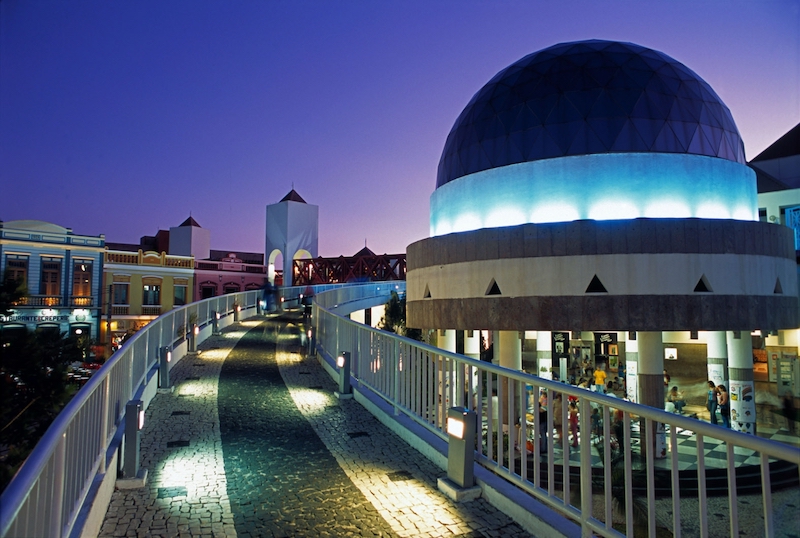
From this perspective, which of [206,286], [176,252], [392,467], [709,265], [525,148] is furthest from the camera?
[176,252]

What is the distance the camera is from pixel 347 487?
19.1ft

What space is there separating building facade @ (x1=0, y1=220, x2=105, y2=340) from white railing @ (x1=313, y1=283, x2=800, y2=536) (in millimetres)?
32479

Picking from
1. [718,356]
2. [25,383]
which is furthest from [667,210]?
[25,383]

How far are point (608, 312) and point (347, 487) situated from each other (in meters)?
12.9

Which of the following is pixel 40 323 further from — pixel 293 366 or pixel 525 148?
pixel 525 148

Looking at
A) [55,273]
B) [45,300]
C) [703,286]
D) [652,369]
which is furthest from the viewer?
[55,273]

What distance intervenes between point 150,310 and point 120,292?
286 cm

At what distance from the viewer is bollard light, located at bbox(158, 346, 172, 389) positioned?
1092 centimetres

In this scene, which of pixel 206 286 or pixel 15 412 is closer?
pixel 15 412

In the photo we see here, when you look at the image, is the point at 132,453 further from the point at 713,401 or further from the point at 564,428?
the point at 713,401

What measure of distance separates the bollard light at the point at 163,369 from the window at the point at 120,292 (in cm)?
3768

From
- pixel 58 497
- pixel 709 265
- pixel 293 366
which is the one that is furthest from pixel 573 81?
pixel 58 497

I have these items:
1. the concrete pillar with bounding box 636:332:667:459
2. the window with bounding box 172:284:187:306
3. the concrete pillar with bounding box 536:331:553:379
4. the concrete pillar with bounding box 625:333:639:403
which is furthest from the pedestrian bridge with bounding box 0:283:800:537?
the window with bounding box 172:284:187:306

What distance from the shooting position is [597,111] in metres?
18.7
